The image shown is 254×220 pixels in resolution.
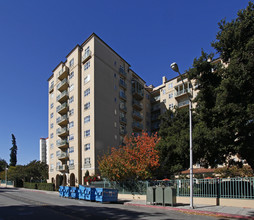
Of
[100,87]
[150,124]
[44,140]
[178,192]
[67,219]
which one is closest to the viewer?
[67,219]

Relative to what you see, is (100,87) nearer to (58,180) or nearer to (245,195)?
(58,180)

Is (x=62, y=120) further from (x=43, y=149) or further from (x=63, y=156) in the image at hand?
(x=43, y=149)

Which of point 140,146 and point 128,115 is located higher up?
point 128,115

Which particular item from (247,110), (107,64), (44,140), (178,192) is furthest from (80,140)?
(44,140)

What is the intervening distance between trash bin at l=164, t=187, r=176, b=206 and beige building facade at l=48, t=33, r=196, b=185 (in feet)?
69.3

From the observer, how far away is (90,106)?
3978cm

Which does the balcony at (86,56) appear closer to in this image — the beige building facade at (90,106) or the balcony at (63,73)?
the beige building facade at (90,106)

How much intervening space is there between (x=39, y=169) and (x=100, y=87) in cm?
2446

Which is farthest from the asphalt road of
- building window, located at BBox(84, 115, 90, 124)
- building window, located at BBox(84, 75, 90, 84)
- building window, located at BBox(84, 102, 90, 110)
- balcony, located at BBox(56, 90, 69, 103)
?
balcony, located at BBox(56, 90, 69, 103)

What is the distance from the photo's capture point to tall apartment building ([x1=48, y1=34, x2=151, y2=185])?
130 ft

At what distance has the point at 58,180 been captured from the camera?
46344 mm

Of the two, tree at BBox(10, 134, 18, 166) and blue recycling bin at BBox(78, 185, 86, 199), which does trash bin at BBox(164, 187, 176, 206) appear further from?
tree at BBox(10, 134, 18, 166)

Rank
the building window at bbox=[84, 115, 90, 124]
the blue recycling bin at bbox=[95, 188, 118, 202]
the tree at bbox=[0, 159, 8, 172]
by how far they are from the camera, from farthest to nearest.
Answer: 1. the tree at bbox=[0, 159, 8, 172]
2. the building window at bbox=[84, 115, 90, 124]
3. the blue recycling bin at bbox=[95, 188, 118, 202]

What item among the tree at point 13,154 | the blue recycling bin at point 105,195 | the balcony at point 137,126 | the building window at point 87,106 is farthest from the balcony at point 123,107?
the tree at point 13,154
